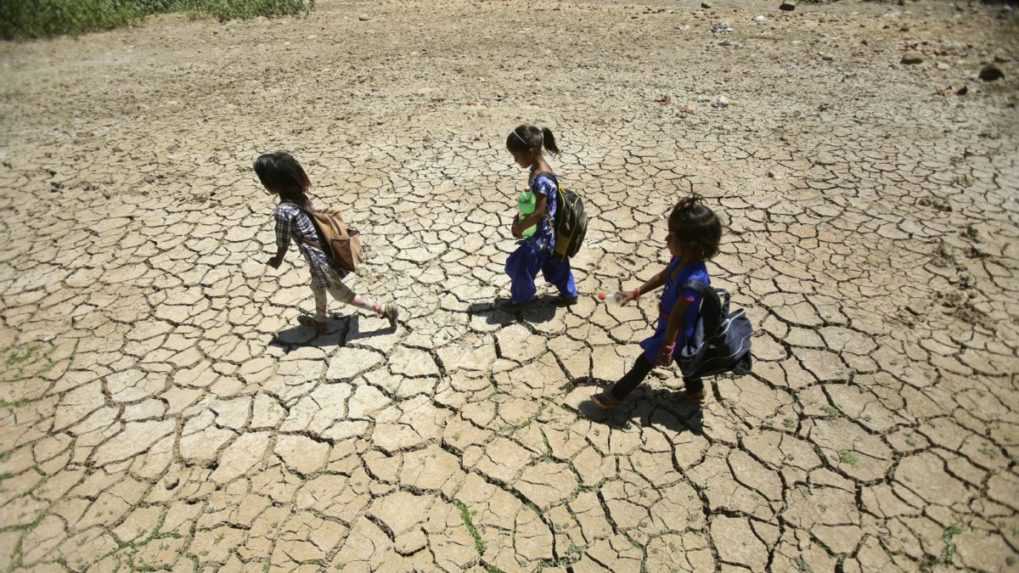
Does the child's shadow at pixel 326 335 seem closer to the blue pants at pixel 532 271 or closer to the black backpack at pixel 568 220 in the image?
the blue pants at pixel 532 271

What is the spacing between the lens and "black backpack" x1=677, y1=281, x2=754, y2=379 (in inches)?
99.2

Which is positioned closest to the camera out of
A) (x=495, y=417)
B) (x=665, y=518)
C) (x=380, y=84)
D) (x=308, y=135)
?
(x=665, y=518)

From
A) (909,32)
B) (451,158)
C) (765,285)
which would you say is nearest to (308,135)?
(451,158)

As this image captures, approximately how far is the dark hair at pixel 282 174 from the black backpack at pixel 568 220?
4.74 feet

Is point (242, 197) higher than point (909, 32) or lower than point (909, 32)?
lower

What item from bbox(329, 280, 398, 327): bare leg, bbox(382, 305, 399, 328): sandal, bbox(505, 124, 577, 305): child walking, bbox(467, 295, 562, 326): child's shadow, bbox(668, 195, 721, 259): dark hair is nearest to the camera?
bbox(668, 195, 721, 259): dark hair

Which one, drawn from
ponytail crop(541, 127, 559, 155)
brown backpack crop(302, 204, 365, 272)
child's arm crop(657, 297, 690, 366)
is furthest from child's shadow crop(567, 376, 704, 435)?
brown backpack crop(302, 204, 365, 272)

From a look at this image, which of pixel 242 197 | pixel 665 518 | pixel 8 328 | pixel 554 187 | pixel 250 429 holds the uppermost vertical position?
pixel 554 187

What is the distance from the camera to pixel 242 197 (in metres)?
5.34

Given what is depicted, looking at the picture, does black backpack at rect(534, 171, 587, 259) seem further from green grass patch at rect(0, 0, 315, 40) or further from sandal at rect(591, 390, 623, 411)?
green grass patch at rect(0, 0, 315, 40)

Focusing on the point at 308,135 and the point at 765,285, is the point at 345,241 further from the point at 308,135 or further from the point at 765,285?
the point at 308,135

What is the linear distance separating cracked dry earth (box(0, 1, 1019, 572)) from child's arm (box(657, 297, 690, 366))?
0.60 metres

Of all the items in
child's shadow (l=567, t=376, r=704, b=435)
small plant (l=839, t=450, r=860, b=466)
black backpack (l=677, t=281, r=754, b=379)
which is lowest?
small plant (l=839, t=450, r=860, b=466)

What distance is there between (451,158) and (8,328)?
399 centimetres
